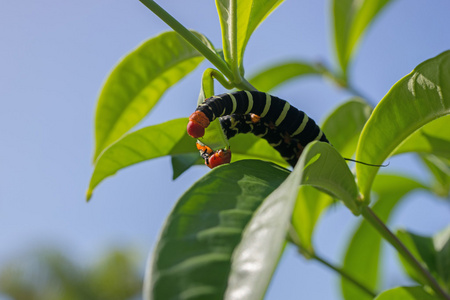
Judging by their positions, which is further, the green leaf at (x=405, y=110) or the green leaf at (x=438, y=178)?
the green leaf at (x=438, y=178)

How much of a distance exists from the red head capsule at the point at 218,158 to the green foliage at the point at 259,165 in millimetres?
27

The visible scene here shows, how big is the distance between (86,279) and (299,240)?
649 inches

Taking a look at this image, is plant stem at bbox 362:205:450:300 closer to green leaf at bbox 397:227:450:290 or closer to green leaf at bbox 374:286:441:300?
green leaf at bbox 374:286:441:300

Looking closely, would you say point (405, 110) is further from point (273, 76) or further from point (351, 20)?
point (351, 20)

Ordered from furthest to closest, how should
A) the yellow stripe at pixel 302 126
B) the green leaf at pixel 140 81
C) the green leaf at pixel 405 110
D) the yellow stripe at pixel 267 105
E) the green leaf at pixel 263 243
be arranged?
the green leaf at pixel 140 81 < the yellow stripe at pixel 302 126 < the yellow stripe at pixel 267 105 < the green leaf at pixel 405 110 < the green leaf at pixel 263 243

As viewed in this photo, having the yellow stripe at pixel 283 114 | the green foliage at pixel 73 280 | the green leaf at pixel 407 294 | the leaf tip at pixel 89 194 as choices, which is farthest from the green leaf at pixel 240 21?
the green foliage at pixel 73 280

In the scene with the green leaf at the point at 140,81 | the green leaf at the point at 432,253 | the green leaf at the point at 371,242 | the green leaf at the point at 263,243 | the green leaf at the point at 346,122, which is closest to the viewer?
the green leaf at the point at 263,243

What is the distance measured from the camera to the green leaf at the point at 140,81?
176cm

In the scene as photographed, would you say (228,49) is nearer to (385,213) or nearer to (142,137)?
(142,137)

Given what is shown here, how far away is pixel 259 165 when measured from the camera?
3.90 ft

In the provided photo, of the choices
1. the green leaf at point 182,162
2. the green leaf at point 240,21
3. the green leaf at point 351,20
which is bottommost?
the green leaf at point 182,162

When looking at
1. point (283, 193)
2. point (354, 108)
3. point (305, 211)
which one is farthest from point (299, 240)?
point (283, 193)

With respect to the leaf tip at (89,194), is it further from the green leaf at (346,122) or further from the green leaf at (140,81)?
the green leaf at (346,122)

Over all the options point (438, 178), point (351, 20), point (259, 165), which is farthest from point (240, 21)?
point (438, 178)
